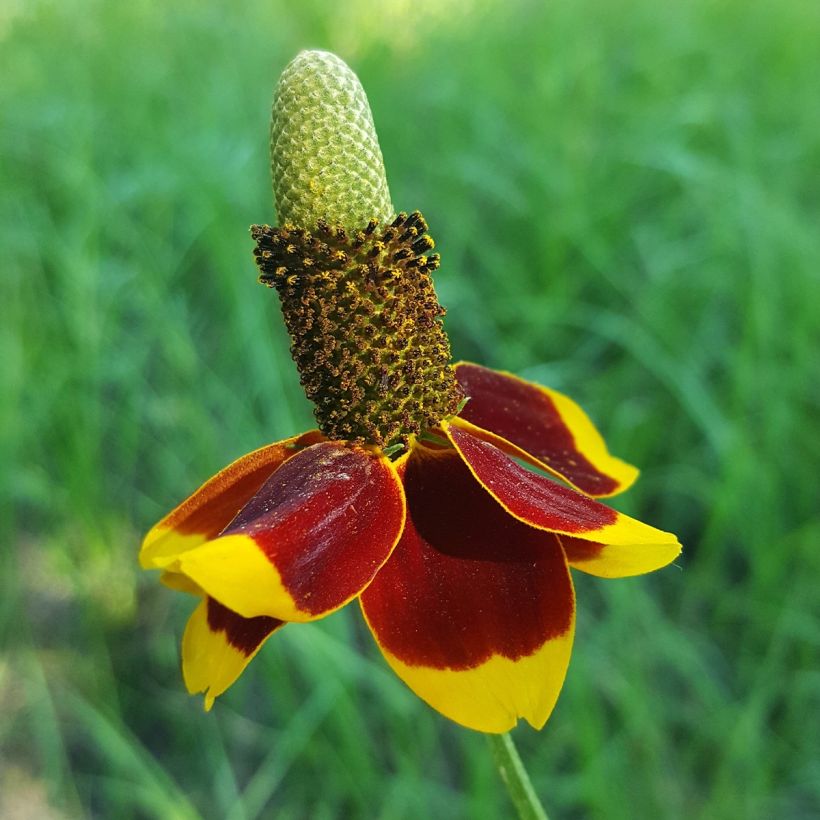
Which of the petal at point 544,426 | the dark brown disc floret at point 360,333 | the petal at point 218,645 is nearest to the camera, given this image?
the petal at point 218,645

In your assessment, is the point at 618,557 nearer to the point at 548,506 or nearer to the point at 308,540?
the point at 548,506

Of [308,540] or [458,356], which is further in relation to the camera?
[458,356]

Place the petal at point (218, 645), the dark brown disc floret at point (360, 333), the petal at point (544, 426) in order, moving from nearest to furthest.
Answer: the petal at point (218, 645)
the dark brown disc floret at point (360, 333)
the petal at point (544, 426)

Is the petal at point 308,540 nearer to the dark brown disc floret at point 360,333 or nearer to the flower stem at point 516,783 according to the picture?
the dark brown disc floret at point 360,333

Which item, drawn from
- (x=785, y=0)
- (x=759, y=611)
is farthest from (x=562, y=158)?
(x=785, y=0)

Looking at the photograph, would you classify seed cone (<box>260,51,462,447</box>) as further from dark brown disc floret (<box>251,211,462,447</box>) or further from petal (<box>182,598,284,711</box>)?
petal (<box>182,598,284,711</box>)

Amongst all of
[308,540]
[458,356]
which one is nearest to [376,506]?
[308,540]

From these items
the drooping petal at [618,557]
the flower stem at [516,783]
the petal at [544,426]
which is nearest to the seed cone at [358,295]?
the petal at [544,426]
